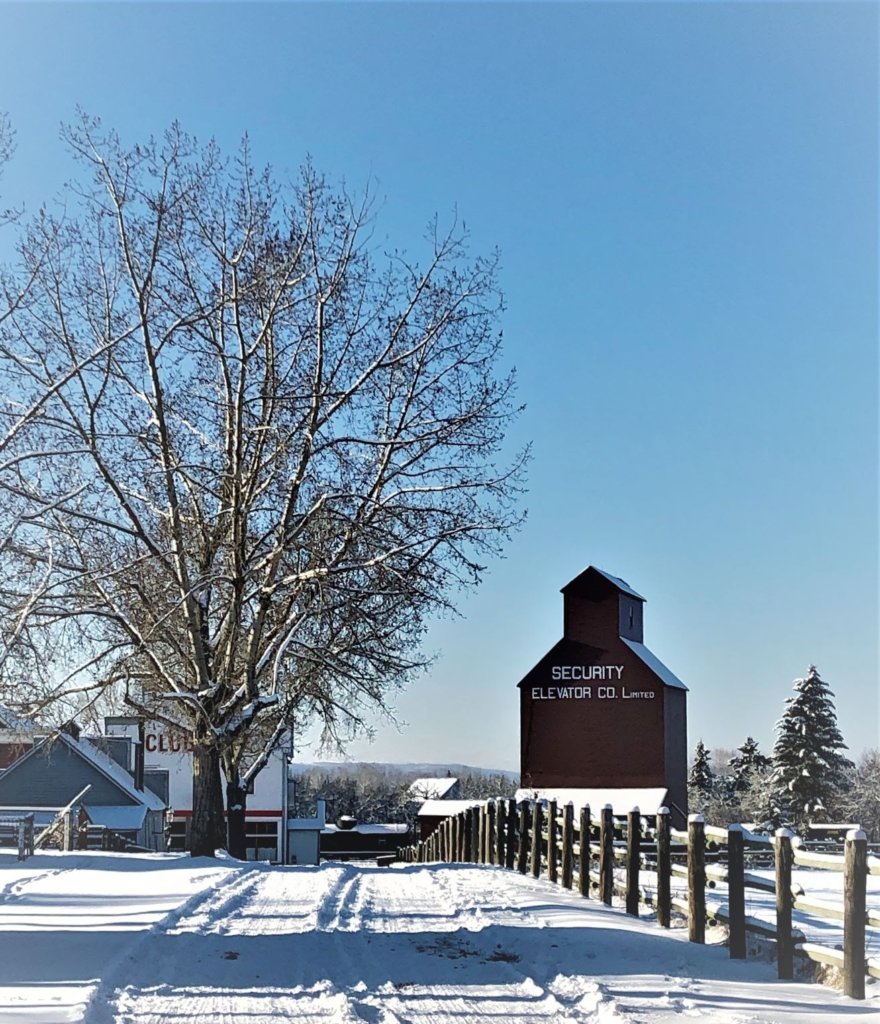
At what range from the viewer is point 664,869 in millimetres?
10961

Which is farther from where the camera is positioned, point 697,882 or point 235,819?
point 235,819

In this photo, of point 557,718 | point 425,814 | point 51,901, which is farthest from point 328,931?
point 425,814

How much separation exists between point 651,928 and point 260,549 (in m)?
12.0

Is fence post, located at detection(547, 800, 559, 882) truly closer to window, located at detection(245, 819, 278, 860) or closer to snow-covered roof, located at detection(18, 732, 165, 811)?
snow-covered roof, located at detection(18, 732, 165, 811)

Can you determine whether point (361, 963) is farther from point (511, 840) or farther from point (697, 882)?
point (511, 840)

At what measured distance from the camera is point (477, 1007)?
287 inches

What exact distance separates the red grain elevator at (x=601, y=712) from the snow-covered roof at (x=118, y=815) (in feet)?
52.2

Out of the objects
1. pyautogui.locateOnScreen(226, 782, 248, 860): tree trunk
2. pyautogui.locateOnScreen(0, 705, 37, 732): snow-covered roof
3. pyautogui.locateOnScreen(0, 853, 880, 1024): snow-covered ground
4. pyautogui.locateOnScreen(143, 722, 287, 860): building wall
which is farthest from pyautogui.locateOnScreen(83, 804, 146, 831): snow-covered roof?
pyautogui.locateOnScreen(0, 853, 880, 1024): snow-covered ground

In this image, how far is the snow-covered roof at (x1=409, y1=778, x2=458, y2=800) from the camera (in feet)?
336

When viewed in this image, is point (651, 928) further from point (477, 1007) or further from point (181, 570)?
point (181, 570)

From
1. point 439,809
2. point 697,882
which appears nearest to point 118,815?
point 439,809

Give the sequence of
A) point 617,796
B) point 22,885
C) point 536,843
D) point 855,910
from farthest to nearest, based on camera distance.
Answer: point 617,796 → point 536,843 → point 22,885 → point 855,910

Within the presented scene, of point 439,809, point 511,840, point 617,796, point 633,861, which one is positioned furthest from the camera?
point 439,809

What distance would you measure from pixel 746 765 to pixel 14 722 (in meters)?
66.1
